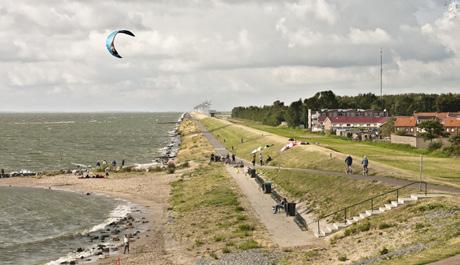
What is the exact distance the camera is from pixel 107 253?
124 feet

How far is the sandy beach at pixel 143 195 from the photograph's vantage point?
35875 mm

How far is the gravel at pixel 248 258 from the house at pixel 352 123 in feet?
430

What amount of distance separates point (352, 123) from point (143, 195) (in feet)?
374

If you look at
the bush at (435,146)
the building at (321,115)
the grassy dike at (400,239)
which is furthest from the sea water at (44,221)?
the building at (321,115)

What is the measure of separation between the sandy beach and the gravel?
184 cm

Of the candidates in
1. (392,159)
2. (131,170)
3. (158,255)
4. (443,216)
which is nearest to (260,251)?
(158,255)

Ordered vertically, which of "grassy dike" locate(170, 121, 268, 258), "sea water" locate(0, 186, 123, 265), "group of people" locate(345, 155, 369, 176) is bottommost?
"sea water" locate(0, 186, 123, 265)

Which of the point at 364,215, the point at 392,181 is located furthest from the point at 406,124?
the point at 364,215

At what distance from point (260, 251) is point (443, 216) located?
10.1 m

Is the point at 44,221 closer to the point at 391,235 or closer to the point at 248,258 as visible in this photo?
the point at 248,258

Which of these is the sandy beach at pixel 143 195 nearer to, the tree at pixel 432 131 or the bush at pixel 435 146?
the bush at pixel 435 146

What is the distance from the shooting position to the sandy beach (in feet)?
118

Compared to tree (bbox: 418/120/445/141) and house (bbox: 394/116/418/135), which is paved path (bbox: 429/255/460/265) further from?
house (bbox: 394/116/418/135)

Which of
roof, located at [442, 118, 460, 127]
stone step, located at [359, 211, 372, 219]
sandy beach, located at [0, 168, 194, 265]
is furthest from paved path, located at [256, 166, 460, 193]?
roof, located at [442, 118, 460, 127]
